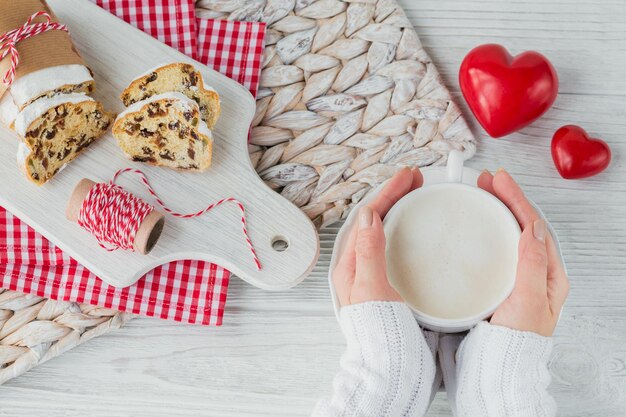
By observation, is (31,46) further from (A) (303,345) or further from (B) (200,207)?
(A) (303,345)

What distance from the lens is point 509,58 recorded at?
1315mm

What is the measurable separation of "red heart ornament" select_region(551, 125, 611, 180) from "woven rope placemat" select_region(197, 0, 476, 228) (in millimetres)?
154

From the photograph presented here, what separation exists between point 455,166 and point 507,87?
8.1 inches

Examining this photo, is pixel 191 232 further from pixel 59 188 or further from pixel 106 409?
pixel 106 409

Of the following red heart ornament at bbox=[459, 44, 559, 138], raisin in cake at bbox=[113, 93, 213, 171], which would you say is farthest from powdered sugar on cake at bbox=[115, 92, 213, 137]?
red heart ornament at bbox=[459, 44, 559, 138]

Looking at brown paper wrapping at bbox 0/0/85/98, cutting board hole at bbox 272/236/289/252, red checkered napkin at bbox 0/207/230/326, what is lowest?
red checkered napkin at bbox 0/207/230/326

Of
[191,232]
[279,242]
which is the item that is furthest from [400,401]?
[191,232]

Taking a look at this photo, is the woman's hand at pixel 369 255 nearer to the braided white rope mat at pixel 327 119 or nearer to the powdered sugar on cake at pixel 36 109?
the braided white rope mat at pixel 327 119

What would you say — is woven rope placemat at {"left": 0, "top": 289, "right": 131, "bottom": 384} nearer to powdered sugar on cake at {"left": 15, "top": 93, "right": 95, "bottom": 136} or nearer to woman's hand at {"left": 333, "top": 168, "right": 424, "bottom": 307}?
powdered sugar on cake at {"left": 15, "top": 93, "right": 95, "bottom": 136}

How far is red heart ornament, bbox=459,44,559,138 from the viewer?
4.21ft

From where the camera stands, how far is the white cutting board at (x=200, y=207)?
1.26m

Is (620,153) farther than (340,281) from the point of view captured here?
Yes

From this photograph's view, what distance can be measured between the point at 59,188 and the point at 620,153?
3.32 ft

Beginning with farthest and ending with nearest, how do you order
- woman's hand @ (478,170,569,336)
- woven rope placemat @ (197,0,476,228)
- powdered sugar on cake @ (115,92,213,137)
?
woven rope placemat @ (197,0,476,228), powdered sugar on cake @ (115,92,213,137), woman's hand @ (478,170,569,336)
